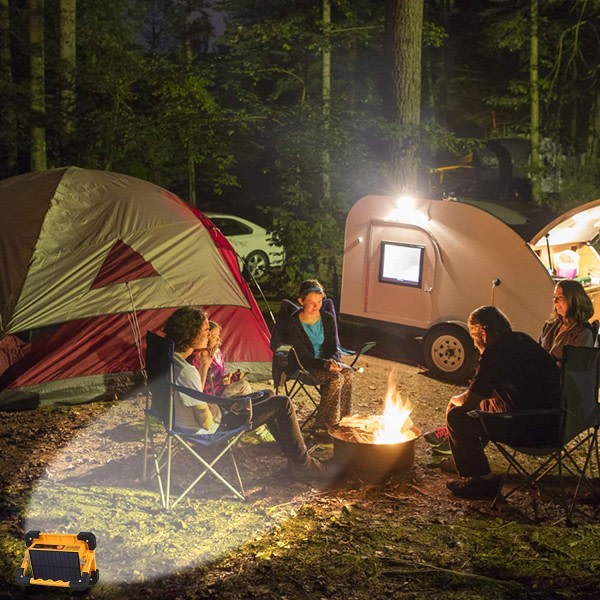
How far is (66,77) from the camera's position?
46.1 feet

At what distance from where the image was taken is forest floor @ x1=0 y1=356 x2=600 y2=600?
3.95m

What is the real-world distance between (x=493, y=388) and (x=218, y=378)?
197 centimetres

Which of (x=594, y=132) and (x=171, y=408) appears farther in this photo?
(x=594, y=132)

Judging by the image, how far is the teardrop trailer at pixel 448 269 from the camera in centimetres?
776

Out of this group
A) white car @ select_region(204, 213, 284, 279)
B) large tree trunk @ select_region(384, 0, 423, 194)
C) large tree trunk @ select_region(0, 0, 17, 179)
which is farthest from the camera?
white car @ select_region(204, 213, 284, 279)

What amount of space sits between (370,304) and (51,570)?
18.6 ft

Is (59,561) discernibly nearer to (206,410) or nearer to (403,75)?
(206,410)

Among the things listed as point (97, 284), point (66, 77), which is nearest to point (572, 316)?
point (97, 284)

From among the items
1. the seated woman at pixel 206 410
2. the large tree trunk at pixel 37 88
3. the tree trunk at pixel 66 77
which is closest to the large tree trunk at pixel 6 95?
the large tree trunk at pixel 37 88

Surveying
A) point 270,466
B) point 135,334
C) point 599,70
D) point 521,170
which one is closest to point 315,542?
point 270,466

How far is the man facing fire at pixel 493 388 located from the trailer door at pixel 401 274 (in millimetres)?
3221

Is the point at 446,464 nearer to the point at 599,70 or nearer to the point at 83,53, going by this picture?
the point at 83,53

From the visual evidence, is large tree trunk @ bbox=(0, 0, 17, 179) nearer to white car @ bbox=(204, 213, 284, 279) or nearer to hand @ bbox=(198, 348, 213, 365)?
white car @ bbox=(204, 213, 284, 279)

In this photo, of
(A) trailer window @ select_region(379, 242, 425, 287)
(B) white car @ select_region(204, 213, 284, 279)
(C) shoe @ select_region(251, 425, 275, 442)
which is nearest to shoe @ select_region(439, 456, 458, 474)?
(C) shoe @ select_region(251, 425, 275, 442)
